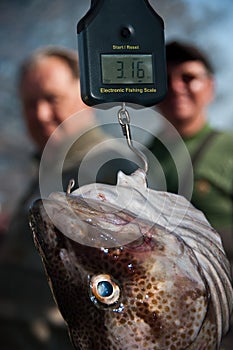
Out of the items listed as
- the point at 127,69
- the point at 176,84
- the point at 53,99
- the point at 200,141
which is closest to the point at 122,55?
the point at 127,69

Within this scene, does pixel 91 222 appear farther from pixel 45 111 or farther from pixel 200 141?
pixel 45 111

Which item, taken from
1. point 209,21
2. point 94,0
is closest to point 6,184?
point 209,21

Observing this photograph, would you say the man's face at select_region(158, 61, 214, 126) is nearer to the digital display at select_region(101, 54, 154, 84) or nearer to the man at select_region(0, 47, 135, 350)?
the man at select_region(0, 47, 135, 350)

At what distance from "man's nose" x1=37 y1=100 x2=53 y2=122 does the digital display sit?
220 centimetres

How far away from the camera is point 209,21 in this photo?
4805 mm

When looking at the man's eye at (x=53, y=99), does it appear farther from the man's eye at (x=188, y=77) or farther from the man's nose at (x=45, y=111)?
the man's eye at (x=188, y=77)

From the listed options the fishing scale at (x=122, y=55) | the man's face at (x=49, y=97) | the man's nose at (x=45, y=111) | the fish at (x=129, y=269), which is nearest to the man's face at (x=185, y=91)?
the man's face at (x=49, y=97)

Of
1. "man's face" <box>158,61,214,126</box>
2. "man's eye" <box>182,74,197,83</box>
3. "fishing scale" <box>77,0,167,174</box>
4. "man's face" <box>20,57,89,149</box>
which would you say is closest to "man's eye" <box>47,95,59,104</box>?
"man's face" <box>20,57,89,149</box>

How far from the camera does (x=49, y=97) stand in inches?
152

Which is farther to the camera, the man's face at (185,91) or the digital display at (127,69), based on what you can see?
the man's face at (185,91)

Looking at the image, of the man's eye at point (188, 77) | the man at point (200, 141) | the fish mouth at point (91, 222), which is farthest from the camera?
the man's eye at point (188, 77)

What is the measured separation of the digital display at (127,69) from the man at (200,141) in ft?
4.40

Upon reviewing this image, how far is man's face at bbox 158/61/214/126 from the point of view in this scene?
11.6 feet

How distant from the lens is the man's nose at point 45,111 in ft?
12.6
